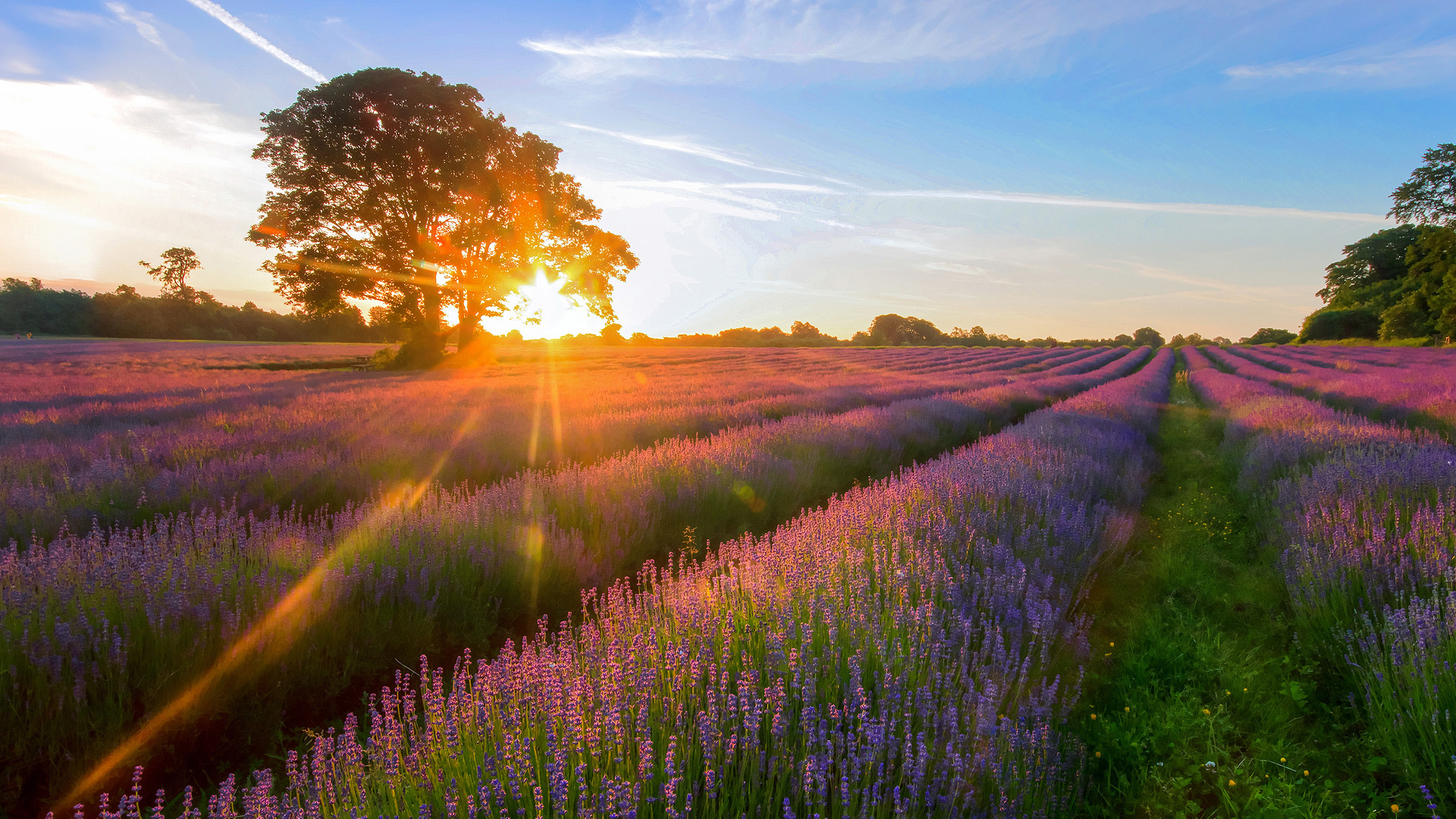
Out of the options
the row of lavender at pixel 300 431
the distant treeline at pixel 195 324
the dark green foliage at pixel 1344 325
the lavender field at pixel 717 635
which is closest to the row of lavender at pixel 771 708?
the lavender field at pixel 717 635

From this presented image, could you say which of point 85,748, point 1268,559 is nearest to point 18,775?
point 85,748

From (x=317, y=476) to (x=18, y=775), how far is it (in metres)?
3.08

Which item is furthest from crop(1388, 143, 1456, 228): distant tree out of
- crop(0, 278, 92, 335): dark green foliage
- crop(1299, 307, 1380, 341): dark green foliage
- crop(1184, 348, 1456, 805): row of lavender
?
crop(0, 278, 92, 335): dark green foliage

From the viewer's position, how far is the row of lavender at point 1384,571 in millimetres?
2021

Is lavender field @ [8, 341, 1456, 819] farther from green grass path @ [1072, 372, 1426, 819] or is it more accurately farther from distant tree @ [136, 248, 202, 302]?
distant tree @ [136, 248, 202, 302]

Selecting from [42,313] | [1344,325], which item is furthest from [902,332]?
[42,313]

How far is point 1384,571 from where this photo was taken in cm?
289

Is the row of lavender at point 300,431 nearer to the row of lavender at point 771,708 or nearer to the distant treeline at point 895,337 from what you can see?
the row of lavender at point 771,708

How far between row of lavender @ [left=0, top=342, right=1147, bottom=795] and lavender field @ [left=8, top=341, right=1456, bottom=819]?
0.6 inches

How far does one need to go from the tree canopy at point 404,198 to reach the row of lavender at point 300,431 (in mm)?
7529

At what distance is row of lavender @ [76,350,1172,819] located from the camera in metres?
1.41

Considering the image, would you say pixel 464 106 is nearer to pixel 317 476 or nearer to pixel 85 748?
pixel 317 476

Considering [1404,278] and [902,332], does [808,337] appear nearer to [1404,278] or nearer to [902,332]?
[902,332]

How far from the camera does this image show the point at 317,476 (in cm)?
481
